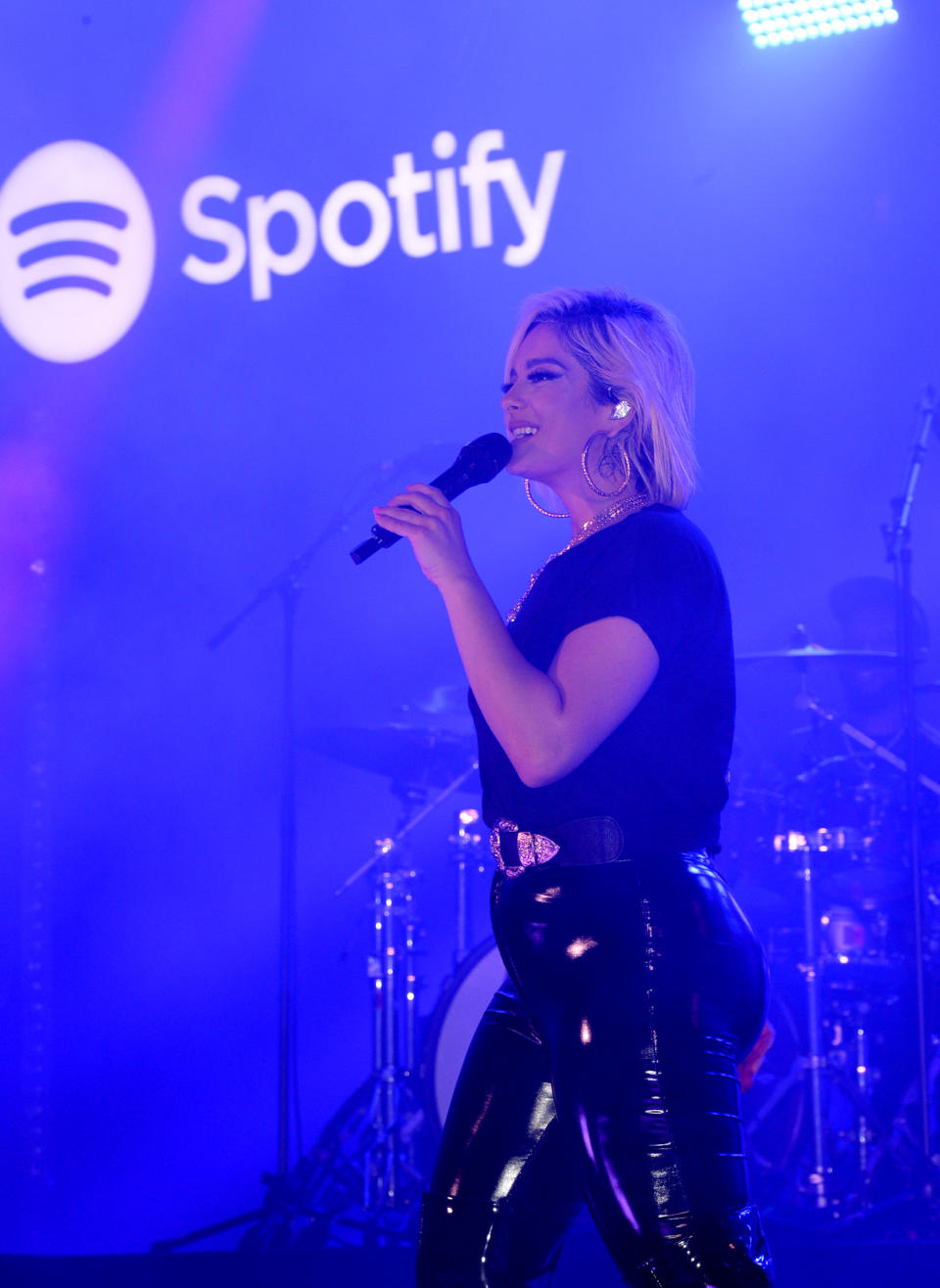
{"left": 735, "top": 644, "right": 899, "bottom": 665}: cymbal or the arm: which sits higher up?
{"left": 735, "top": 644, "right": 899, "bottom": 665}: cymbal

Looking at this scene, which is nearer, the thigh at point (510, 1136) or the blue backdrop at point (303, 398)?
the thigh at point (510, 1136)

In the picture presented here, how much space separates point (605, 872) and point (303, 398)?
3493 mm

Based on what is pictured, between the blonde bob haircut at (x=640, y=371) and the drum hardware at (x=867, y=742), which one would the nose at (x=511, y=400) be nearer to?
the blonde bob haircut at (x=640, y=371)

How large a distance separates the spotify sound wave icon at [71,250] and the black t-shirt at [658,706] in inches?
136

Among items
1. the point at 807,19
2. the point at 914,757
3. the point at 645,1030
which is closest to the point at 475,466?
the point at 645,1030

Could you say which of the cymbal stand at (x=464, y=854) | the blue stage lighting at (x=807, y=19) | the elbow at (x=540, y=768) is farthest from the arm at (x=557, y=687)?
the blue stage lighting at (x=807, y=19)

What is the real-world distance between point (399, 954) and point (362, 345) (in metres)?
2.22

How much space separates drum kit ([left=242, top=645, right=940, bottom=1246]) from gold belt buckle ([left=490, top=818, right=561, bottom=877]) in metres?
2.19

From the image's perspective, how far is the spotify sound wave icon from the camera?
4.40m

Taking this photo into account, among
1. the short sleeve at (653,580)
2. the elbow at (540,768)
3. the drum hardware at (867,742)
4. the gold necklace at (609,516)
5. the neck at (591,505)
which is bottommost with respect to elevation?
the elbow at (540,768)

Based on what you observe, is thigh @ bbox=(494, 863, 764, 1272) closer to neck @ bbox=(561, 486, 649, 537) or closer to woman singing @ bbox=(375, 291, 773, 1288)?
woman singing @ bbox=(375, 291, 773, 1288)

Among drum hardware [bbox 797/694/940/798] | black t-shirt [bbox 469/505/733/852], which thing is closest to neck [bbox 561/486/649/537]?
black t-shirt [bbox 469/505/733/852]

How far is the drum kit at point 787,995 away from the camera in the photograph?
363cm

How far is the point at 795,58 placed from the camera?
14.1 ft
